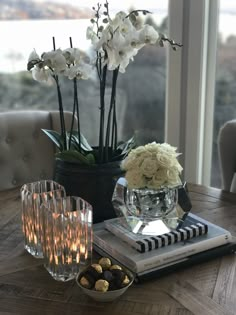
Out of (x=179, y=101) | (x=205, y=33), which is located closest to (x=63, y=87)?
(x=179, y=101)

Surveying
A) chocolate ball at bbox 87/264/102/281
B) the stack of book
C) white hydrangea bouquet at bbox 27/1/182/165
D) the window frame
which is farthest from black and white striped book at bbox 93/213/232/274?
the window frame

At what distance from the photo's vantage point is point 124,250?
1212 mm

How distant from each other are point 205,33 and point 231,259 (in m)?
1.50

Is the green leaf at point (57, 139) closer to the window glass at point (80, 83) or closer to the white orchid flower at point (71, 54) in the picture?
the white orchid flower at point (71, 54)

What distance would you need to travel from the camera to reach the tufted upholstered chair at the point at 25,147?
205cm

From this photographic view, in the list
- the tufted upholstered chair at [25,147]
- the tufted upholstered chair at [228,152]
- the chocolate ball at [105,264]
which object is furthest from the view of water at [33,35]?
the chocolate ball at [105,264]

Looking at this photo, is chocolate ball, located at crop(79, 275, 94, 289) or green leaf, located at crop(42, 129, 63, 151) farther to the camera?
green leaf, located at crop(42, 129, 63, 151)

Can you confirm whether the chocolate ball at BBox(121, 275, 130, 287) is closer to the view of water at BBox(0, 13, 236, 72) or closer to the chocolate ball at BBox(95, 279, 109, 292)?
the chocolate ball at BBox(95, 279, 109, 292)

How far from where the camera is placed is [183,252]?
1.21 m

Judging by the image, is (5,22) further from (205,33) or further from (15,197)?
(15,197)

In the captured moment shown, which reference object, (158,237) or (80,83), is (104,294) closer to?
(158,237)

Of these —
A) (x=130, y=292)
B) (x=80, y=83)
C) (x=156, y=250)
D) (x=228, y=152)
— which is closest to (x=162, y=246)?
(x=156, y=250)

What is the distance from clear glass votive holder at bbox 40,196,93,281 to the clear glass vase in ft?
0.59

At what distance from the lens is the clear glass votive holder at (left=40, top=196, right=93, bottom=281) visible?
1.12 m
